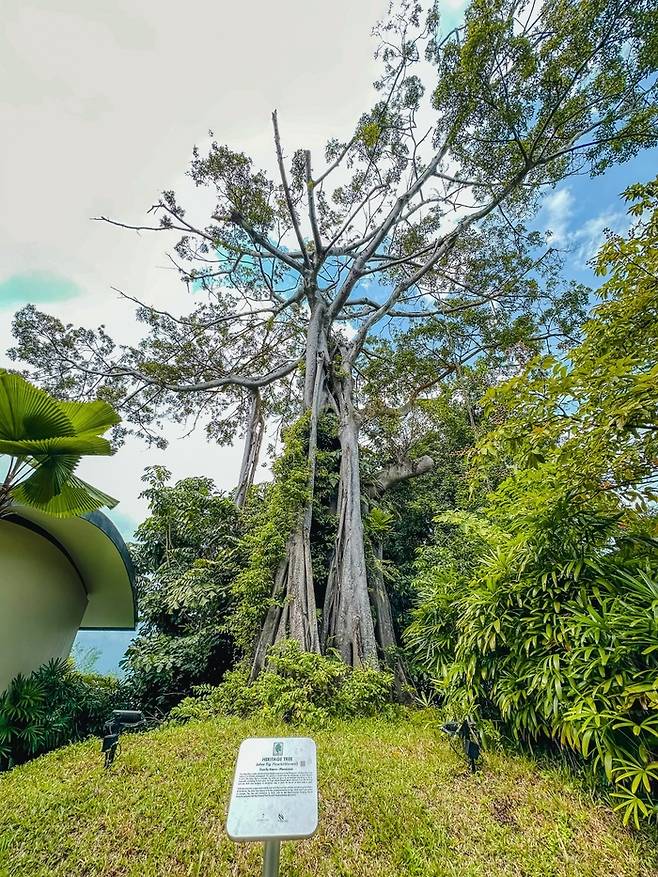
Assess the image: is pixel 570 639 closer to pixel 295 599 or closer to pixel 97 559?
pixel 295 599

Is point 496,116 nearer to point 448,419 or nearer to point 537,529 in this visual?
point 448,419

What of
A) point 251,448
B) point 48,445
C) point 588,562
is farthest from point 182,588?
point 588,562

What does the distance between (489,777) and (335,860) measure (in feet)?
4.30

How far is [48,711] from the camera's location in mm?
4859

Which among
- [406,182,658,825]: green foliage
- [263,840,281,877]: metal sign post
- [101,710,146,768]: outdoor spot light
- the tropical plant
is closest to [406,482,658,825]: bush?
[406,182,658,825]: green foliage

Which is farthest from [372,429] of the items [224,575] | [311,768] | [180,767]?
[311,768]

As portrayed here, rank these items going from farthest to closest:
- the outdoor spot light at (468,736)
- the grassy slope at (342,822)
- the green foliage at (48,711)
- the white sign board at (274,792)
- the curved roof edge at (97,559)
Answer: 1. the curved roof edge at (97,559)
2. the green foliage at (48,711)
3. the outdoor spot light at (468,736)
4. the grassy slope at (342,822)
5. the white sign board at (274,792)

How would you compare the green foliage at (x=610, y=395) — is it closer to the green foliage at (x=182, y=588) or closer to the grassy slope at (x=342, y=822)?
the grassy slope at (x=342, y=822)

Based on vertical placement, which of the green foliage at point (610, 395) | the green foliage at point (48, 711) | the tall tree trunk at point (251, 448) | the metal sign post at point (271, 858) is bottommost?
the green foliage at point (48, 711)

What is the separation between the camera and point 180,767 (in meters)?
2.75

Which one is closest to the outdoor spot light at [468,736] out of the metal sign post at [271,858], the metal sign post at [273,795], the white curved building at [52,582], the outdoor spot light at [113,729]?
the metal sign post at [273,795]

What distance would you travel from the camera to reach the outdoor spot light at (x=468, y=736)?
2738 mm

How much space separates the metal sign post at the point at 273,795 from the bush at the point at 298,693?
2.25 meters

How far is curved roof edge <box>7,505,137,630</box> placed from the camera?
5336 mm
